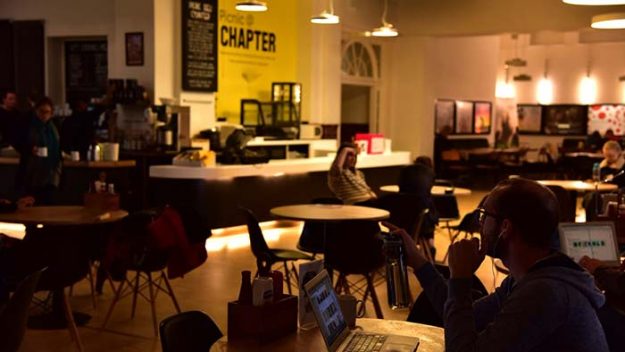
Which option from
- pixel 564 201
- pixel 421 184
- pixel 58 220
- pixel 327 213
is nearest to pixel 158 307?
pixel 58 220

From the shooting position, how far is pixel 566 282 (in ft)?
6.75

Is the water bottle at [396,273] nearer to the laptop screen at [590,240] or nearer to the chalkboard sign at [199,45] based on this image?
the laptop screen at [590,240]

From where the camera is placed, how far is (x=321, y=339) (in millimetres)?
2584

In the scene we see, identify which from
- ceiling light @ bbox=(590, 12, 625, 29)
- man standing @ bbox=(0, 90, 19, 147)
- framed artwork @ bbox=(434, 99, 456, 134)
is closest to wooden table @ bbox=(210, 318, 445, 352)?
ceiling light @ bbox=(590, 12, 625, 29)

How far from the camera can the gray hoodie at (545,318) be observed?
202cm

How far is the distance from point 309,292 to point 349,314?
406 millimetres

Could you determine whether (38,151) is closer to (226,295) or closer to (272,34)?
(226,295)

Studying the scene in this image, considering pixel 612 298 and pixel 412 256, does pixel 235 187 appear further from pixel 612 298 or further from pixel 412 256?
pixel 412 256

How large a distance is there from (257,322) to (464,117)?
54.3 feet

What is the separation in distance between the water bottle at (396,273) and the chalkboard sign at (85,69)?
10.6 meters

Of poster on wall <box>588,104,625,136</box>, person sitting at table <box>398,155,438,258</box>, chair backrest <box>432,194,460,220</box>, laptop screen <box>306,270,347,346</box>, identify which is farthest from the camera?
poster on wall <box>588,104,625,136</box>

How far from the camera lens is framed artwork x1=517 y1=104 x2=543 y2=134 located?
22094 mm

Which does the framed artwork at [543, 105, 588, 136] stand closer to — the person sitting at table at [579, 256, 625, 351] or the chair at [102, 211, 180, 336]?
the chair at [102, 211, 180, 336]

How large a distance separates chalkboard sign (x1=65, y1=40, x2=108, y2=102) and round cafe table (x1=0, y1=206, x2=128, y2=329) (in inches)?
279
